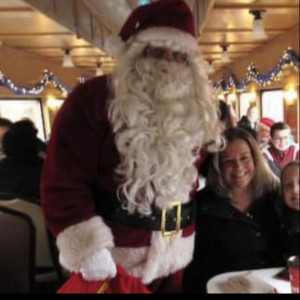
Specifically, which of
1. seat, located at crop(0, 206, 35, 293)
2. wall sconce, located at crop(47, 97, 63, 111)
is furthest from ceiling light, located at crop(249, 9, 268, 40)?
seat, located at crop(0, 206, 35, 293)

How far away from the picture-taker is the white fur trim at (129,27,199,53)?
0.75 meters

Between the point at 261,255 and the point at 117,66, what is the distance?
588mm

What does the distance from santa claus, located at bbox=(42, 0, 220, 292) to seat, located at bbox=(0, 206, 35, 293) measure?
0.70ft

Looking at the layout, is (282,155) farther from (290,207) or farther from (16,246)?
(16,246)

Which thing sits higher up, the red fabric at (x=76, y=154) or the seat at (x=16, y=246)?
the red fabric at (x=76, y=154)

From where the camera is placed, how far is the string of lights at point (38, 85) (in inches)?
31.3

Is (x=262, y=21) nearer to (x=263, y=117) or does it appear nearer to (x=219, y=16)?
(x=263, y=117)

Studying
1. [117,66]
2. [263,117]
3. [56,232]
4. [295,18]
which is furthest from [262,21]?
[56,232]

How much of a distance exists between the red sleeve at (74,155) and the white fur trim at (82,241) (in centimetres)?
2

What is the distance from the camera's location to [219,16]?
116cm

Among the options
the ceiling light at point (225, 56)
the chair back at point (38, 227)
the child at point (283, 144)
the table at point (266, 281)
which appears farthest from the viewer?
the chair back at point (38, 227)

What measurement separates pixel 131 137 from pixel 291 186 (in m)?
0.37

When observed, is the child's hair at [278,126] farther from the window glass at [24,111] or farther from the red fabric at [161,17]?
the window glass at [24,111]

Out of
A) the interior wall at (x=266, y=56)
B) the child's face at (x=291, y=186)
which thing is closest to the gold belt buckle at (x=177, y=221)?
the child's face at (x=291, y=186)
